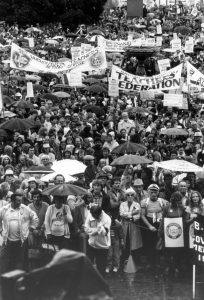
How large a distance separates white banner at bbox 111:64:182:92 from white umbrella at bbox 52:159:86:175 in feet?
26.1

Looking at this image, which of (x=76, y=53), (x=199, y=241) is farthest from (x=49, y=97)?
(x=199, y=241)

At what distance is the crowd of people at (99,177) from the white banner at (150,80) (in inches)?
24.0

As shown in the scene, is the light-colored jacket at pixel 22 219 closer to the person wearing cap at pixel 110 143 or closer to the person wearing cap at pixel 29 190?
the person wearing cap at pixel 29 190

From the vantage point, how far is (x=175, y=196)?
11547mm

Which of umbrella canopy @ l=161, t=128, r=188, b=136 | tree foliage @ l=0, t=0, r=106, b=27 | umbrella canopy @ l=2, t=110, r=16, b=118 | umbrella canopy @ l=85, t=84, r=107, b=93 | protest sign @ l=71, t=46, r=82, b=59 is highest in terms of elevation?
tree foliage @ l=0, t=0, r=106, b=27

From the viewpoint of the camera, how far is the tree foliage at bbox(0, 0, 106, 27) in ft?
180

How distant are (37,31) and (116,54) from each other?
431 inches

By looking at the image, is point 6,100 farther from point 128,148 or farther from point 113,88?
point 128,148

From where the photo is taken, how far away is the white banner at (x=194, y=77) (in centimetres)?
2280

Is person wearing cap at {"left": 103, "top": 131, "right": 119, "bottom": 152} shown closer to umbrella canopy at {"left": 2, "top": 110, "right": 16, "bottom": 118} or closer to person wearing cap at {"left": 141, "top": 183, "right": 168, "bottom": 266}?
umbrella canopy at {"left": 2, "top": 110, "right": 16, "bottom": 118}

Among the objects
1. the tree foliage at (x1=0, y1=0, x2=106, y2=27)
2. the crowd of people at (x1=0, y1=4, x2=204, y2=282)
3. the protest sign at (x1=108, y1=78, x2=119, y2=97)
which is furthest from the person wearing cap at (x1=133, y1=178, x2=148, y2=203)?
the tree foliage at (x1=0, y1=0, x2=106, y2=27)

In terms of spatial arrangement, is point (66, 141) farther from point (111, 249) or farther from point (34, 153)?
point (111, 249)

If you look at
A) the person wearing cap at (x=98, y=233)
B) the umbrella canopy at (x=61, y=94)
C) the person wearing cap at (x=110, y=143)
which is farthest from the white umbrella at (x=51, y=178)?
the umbrella canopy at (x=61, y=94)

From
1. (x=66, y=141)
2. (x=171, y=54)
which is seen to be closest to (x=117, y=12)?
(x=171, y=54)
